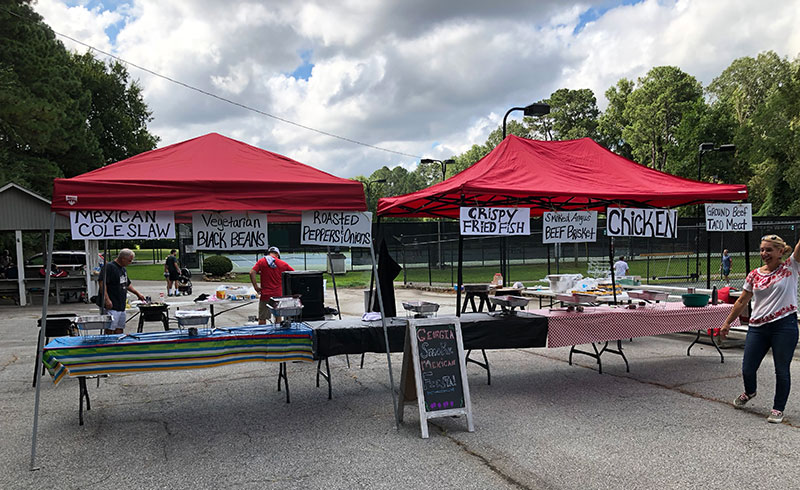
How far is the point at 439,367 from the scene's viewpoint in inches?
206

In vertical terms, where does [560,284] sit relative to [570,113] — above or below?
below

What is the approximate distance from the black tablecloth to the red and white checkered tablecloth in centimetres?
28

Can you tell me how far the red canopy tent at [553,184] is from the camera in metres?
6.91

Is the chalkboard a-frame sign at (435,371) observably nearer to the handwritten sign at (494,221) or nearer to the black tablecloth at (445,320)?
the black tablecloth at (445,320)

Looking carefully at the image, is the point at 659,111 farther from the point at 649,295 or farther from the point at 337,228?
the point at 337,228

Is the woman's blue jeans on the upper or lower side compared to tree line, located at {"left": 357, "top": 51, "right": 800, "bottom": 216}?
lower

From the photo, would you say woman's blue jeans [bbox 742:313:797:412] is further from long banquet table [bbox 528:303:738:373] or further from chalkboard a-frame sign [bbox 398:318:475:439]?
chalkboard a-frame sign [bbox 398:318:475:439]

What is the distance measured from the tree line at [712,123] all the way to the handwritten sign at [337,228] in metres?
43.0

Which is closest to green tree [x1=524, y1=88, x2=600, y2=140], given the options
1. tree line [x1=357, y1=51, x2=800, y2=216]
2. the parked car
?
tree line [x1=357, y1=51, x2=800, y2=216]

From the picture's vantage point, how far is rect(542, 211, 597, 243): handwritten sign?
7.51 meters

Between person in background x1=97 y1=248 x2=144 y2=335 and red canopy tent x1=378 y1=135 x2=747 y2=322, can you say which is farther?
person in background x1=97 y1=248 x2=144 y2=335

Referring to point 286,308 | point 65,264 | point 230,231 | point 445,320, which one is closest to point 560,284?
point 445,320

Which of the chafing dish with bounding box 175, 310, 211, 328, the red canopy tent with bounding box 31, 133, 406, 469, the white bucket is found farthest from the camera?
the white bucket

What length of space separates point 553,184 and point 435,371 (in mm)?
3345
